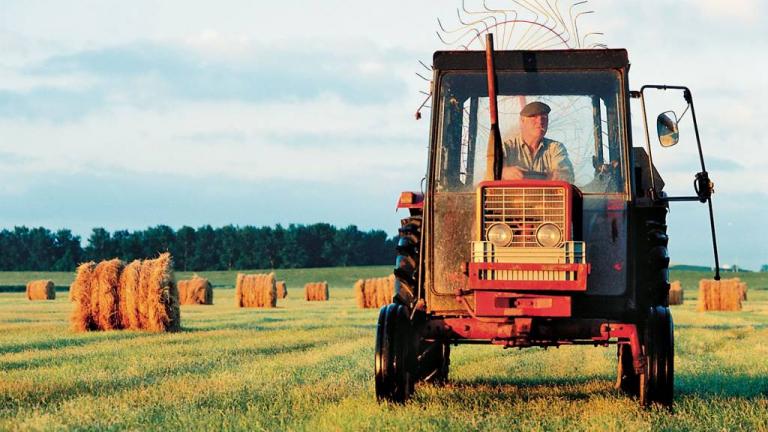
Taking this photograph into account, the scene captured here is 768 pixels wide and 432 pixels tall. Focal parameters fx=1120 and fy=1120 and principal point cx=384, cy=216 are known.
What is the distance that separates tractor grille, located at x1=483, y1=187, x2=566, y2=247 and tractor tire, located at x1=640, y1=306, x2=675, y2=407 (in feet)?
3.72

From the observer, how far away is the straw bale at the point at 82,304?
2092cm

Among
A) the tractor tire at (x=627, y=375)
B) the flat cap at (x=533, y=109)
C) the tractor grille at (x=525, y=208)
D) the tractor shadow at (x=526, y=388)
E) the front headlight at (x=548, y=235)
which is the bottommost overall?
the tractor shadow at (x=526, y=388)

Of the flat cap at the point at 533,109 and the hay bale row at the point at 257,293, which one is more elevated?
the flat cap at the point at 533,109

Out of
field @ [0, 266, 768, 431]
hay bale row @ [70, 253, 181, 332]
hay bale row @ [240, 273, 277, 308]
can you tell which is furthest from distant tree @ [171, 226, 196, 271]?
A: field @ [0, 266, 768, 431]

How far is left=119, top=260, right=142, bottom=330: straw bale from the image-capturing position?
68.3 ft

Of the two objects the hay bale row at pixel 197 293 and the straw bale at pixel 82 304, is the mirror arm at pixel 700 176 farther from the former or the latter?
the hay bale row at pixel 197 293

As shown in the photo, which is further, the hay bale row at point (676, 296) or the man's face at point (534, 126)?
the hay bale row at point (676, 296)

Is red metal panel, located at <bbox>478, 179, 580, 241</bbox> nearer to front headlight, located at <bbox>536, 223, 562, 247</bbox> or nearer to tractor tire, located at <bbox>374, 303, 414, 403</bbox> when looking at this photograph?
front headlight, located at <bbox>536, 223, 562, 247</bbox>

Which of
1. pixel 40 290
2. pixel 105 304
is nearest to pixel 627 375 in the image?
pixel 105 304

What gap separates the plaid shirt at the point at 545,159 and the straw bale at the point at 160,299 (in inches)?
507

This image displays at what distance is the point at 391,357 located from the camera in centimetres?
870

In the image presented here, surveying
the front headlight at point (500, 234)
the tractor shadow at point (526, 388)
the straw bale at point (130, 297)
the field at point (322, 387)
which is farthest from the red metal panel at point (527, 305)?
the straw bale at point (130, 297)

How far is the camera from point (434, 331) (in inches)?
347

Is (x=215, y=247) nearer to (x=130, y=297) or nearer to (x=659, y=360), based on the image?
(x=130, y=297)
